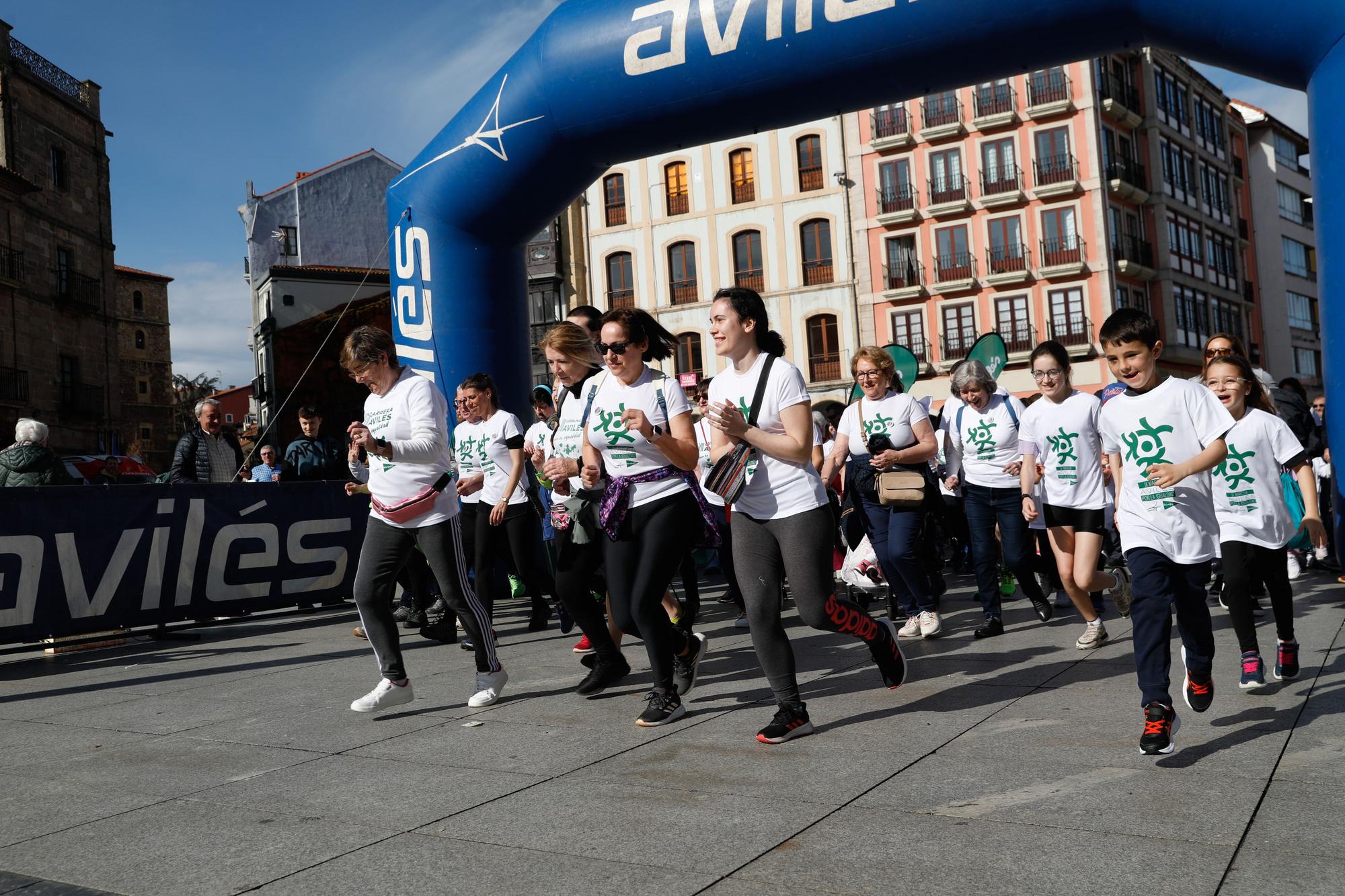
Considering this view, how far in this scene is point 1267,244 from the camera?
58125mm

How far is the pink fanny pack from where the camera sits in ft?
18.5

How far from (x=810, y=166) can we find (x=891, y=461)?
36516 millimetres

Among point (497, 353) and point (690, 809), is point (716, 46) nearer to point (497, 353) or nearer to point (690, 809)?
point (497, 353)

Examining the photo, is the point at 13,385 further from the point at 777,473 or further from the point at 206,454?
the point at 777,473

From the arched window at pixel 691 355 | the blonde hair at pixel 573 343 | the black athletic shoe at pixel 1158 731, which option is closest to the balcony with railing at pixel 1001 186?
the arched window at pixel 691 355

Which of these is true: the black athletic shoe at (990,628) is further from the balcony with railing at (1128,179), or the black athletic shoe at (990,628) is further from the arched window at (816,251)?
the balcony with railing at (1128,179)

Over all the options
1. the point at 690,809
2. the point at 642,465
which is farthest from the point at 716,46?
the point at 690,809

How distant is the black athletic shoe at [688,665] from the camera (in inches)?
219

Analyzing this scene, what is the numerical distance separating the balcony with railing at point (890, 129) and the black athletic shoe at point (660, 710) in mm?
39008

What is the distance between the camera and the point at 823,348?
41969 mm

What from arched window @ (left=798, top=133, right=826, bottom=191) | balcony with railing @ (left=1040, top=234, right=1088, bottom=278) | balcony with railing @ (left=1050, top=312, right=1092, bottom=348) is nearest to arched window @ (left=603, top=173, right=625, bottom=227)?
arched window @ (left=798, top=133, right=826, bottom=191)

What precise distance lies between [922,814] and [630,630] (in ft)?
7.27

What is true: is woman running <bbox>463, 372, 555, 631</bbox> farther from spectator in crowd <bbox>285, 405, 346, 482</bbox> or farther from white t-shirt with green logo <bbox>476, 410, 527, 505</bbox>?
spectator in crowd <bbox>285, 405, 346, 482</bbox>

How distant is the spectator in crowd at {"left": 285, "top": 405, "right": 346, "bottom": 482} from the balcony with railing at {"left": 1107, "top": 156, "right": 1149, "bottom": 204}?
119 feet
